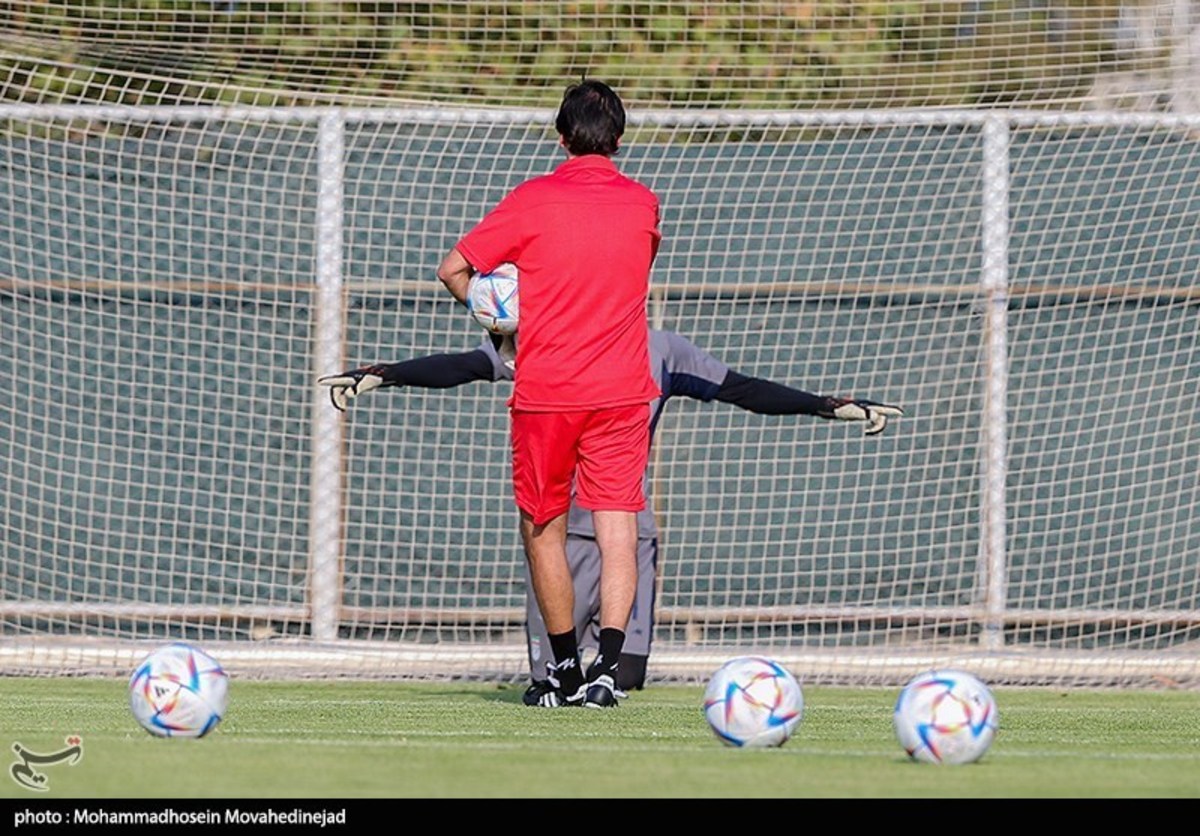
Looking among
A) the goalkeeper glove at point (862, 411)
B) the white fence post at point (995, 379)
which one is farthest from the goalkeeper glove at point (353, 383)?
the white fence post at point (995, 379)

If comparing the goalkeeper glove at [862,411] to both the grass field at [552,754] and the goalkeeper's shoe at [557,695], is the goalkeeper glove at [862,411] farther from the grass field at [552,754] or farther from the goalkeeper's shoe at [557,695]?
the goalkeeper's shoe at [557,695]

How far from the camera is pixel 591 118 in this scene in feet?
20.5

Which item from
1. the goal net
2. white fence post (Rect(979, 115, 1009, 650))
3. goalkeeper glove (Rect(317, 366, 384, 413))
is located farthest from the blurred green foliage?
goalkeeper glove (Rect(317, 366, 384, 413))

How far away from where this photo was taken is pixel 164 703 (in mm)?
4902

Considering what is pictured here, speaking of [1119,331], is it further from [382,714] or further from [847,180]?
[382,714]

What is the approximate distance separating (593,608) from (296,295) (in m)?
2.77

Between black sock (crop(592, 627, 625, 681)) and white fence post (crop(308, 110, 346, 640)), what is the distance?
3.25 meters

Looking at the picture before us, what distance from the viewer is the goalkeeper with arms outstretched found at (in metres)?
6.79

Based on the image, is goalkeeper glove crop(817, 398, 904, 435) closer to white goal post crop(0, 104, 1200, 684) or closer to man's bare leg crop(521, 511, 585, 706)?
man's bare leg crop(521, 511, 585, 706)

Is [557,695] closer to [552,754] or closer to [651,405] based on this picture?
[651,405]

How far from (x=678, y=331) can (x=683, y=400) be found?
1.06 feet

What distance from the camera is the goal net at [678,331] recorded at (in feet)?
30.5
